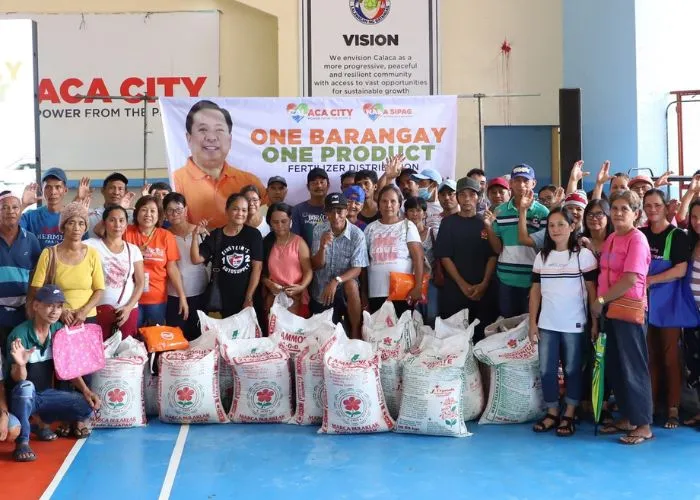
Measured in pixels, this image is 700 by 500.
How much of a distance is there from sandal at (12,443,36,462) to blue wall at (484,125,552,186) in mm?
7270

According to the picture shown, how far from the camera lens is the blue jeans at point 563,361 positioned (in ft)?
14.0

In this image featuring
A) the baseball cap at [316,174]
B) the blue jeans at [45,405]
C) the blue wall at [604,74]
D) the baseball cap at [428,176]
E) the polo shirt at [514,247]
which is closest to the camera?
the blue jeans at [45,405]

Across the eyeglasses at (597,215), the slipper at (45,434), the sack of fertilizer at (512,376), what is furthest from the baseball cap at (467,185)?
the slipper at (45,434)

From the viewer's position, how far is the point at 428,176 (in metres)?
5.83

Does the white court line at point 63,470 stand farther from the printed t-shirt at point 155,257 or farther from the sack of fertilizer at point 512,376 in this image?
the sack of fertilizer at point 512,376

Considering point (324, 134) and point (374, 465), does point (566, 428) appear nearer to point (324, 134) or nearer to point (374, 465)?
point (374, 465)

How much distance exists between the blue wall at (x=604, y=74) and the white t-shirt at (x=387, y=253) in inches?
191

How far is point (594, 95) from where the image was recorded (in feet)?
30.6

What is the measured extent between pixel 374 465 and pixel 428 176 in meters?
2.60

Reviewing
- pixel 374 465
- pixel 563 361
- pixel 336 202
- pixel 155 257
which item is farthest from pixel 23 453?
pixel 563 361

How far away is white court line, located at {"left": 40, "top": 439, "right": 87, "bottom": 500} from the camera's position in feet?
11.4

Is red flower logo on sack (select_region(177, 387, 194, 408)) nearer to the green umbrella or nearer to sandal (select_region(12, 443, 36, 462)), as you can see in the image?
sandal (select_region(12, 443, 36, 462))

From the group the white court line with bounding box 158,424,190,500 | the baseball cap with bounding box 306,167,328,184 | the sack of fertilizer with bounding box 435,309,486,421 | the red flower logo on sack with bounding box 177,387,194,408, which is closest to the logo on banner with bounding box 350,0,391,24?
the baseball cap with bounding box 306,167,328,184

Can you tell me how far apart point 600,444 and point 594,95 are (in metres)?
6.10
